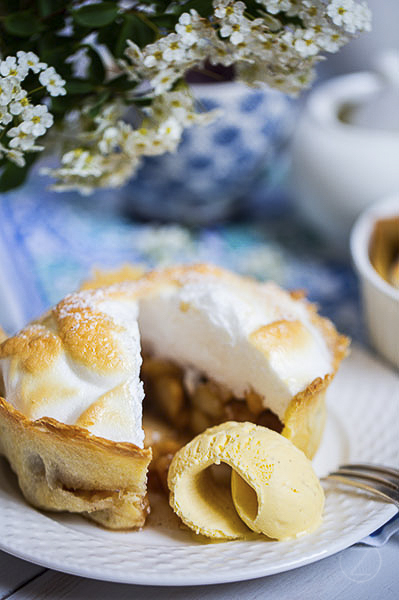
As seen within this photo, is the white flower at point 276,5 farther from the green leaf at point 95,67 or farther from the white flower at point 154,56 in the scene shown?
the green leaf at point 95,67

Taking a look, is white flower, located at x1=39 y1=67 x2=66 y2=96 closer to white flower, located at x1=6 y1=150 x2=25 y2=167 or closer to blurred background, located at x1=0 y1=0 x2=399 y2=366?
white flower, located at x1=6 y1=150 x2=25 y2=167

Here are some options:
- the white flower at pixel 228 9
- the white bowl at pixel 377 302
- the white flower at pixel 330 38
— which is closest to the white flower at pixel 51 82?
the white flower at pixel 228 9

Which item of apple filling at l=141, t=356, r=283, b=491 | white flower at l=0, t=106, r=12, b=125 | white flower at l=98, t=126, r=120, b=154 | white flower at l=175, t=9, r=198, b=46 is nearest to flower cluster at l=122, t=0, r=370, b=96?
white flower at l=175, t=9, r=198, b=46

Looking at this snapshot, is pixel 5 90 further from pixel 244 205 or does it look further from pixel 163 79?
pixel 244 205

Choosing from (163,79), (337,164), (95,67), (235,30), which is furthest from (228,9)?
(337,164)

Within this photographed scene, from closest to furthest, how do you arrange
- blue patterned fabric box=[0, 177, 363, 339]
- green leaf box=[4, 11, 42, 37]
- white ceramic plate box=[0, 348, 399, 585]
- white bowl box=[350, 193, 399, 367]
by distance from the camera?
white ceramic plate box=[0, 348, 399, 585] < green leaf box=[4, 11, 42, 37] < white bowl box=[350, 193, 399, 367] < blue patterned fabric box=[0, 177, 363, 339]
